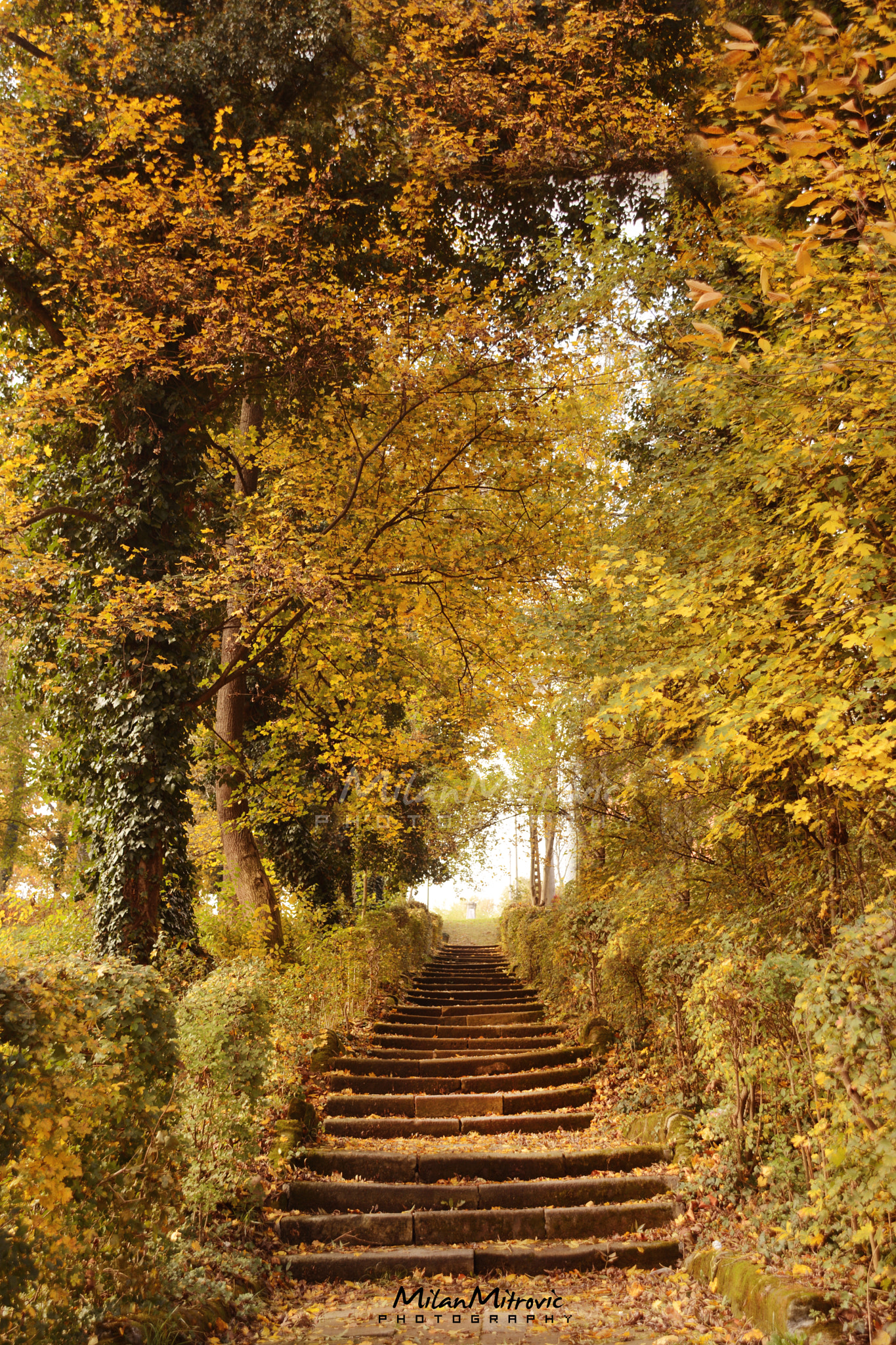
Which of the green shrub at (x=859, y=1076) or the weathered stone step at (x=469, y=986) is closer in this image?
the green shrub at (x=859, y=1076)

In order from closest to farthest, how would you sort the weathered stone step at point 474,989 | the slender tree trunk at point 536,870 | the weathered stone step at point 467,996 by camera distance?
the weathered stone step at point 467,996 < the weathered stone step at point 474,989 < the slender tree trunk at point 536,870

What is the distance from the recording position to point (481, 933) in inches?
1662

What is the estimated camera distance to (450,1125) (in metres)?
7.15

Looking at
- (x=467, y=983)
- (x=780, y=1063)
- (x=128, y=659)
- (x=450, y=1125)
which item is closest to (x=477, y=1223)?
(x=450, y=1125)

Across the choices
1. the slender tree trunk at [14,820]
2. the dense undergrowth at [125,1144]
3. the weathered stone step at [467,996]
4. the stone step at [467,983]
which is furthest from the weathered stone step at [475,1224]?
the slender tree trunk at [14,820]

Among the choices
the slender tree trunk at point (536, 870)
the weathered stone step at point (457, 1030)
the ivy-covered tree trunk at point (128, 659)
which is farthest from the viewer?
the slender tree trunk at point (536, 870)

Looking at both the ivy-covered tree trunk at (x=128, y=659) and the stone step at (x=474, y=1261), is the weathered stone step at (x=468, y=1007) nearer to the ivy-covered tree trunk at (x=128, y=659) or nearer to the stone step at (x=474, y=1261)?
the ivy-covered tree trunk at (x=128, y=659)

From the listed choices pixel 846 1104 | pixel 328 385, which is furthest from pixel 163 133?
pixel 846 1104

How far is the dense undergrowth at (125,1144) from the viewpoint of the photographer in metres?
2.64

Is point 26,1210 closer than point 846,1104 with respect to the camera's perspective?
Yes

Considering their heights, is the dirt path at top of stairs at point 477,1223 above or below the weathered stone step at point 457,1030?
above

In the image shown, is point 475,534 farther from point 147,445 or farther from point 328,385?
point 147,445

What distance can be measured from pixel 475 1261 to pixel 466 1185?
2.82 feet

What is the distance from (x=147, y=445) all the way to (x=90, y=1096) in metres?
6.71
